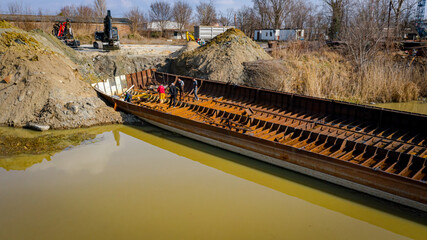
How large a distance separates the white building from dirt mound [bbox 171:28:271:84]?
1604 centimetres

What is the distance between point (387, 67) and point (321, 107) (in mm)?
7851

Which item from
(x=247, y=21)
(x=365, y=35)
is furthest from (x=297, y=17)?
(x=365, y=35)

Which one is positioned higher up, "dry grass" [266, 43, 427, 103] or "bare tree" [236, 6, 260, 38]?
"bare tree" [236, 6, 260, 38]

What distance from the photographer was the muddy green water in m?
6.79

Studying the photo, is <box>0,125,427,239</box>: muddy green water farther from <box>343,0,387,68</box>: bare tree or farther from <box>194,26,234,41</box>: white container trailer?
<box>194,26,234,41</box>: white container trailer

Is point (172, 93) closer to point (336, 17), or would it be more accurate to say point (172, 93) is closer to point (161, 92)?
point (161, 92)

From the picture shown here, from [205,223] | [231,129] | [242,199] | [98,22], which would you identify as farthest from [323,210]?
[98,22]

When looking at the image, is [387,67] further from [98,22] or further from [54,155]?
[98,22]

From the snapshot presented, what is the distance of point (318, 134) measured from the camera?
9727 mm

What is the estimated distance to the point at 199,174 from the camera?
938 centimetres

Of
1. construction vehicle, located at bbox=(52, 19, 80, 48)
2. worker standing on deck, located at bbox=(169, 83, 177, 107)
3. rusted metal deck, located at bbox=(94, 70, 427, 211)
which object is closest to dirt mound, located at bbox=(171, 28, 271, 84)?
rusted metal deck, located at bbox=(94, 70, 427, 211)

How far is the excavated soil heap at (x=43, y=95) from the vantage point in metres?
12.7

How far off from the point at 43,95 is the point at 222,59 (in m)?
9.84

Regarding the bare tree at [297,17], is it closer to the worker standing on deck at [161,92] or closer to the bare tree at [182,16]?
the bare tree at [182,16]
